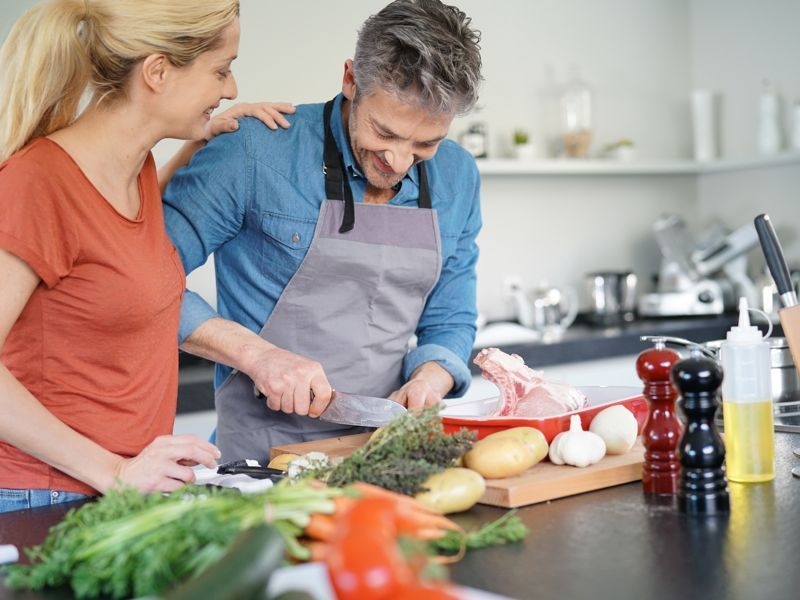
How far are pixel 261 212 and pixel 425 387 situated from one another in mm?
479

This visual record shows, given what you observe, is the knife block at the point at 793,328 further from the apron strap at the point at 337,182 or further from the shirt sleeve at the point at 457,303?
the apron strap at the point at 337,182

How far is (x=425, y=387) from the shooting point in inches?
77.9

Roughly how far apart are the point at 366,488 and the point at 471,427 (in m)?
0.59

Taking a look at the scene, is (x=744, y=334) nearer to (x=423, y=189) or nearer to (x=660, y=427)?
(x=660, y=427)

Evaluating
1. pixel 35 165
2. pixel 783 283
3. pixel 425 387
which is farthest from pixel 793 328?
pixel 35 165

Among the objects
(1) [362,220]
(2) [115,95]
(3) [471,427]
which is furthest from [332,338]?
(2) [115,95]

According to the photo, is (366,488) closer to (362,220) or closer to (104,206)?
(104,206)

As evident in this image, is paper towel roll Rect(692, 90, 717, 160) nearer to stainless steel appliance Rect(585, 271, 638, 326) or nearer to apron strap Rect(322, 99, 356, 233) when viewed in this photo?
stainless steel appliance Rect(585, 271, 638, 326)

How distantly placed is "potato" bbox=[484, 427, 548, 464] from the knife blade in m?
0.32

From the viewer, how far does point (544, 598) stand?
104 cm

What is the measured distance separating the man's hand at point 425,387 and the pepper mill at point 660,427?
0.50 m

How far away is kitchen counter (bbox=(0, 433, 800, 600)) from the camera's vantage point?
1064 mm

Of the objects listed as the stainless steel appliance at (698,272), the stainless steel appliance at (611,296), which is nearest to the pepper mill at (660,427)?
the stainless steel appliance at (611,296)

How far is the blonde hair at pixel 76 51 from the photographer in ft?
5.16
